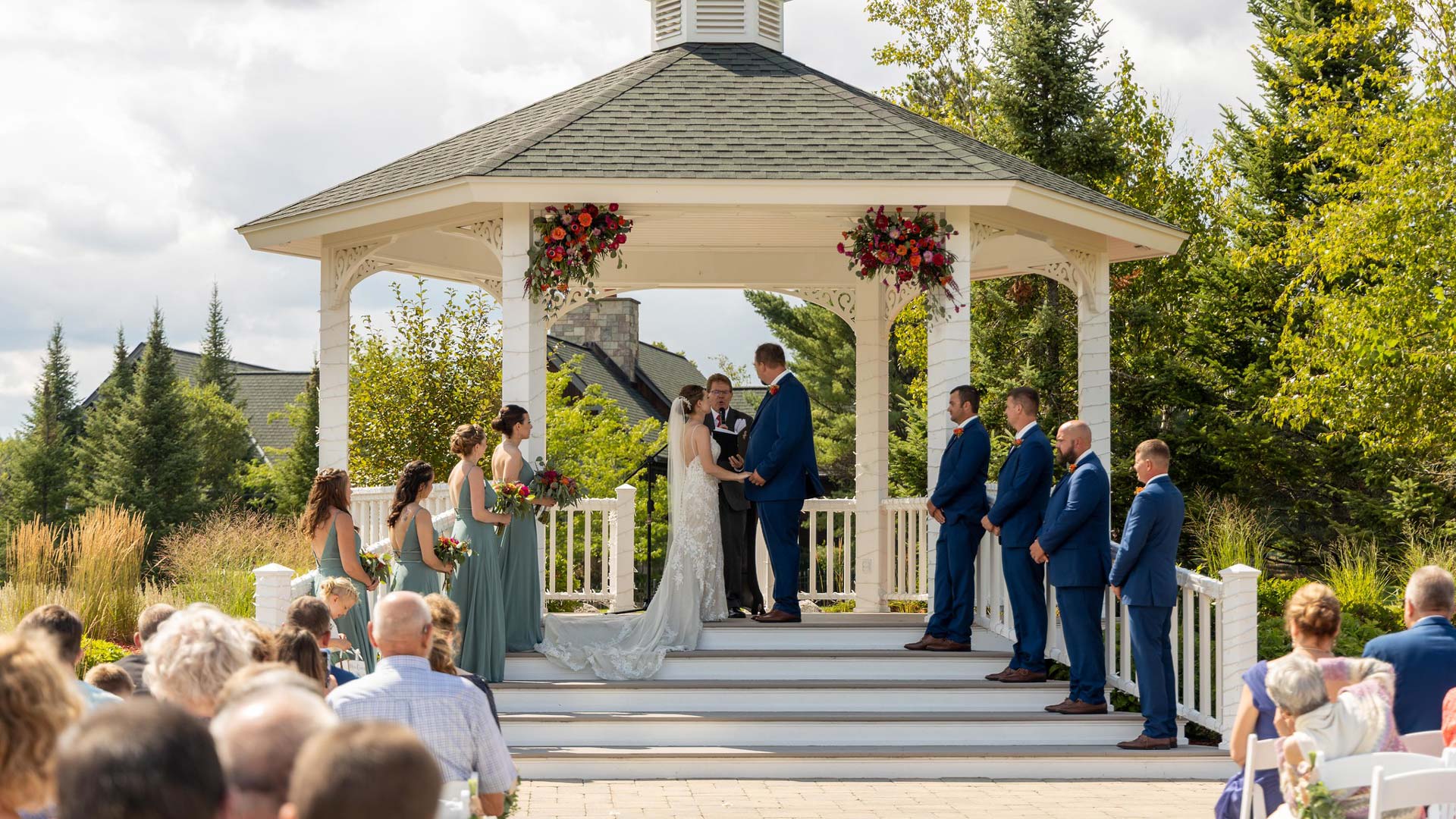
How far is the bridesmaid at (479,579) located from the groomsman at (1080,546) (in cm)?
352

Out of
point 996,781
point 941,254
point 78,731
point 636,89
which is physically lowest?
point 996,781

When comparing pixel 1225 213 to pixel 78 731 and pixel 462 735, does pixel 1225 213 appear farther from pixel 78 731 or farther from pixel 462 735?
pixel 78 731

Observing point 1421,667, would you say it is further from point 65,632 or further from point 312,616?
point 65,632

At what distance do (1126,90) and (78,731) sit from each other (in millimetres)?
24596

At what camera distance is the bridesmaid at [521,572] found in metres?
9.73

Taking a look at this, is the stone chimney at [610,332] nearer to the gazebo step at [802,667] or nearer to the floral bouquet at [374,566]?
the gazebo step at [802,667]

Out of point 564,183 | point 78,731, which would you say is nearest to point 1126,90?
point 564,183

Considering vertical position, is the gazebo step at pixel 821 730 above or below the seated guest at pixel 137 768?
below

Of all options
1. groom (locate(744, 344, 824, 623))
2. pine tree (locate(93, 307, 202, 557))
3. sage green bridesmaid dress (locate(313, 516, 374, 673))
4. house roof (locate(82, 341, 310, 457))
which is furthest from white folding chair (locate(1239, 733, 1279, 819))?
house roof (locate(82, 341, 310, 457))

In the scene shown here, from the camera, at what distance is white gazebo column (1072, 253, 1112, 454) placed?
1145 cm

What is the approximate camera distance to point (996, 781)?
8.59 m

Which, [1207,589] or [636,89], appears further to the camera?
[636,89]

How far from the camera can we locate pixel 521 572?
9898mm

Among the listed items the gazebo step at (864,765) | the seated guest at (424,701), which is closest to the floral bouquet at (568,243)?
the gazebo step at (864,765)
